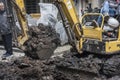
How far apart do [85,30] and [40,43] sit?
4.15ft

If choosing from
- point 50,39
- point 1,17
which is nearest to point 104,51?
point 50,39

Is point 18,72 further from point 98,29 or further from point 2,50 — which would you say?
point 2,50

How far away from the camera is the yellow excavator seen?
32.9ft

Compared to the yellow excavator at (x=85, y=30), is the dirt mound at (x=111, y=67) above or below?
below

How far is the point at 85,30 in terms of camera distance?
10.4m

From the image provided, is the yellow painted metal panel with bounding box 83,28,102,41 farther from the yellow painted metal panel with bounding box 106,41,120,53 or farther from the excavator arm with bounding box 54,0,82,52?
the yellow painted metal panel with bounding box 106,41,120,53

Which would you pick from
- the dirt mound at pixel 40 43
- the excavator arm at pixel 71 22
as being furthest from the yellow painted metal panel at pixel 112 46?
the dirt mound at pixel 40 43

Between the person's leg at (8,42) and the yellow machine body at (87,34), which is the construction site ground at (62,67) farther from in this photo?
the person's leg at (8,42)

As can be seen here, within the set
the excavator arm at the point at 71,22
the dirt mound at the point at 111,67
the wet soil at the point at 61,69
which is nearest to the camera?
the wet soil at the point at 61,69

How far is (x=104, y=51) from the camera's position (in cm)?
999

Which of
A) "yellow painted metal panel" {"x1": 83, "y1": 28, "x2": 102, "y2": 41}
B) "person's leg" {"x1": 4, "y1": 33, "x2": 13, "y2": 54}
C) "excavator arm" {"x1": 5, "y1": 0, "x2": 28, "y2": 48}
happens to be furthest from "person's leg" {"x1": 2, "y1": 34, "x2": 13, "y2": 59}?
"yellow painted metal panel" {"x1": 83, "y1": 28, "x2": 102, "y2": 41}

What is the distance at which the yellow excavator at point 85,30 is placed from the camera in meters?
10.0

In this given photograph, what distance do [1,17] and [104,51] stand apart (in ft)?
11.5

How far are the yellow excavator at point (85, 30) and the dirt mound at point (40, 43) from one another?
27 centimetres
